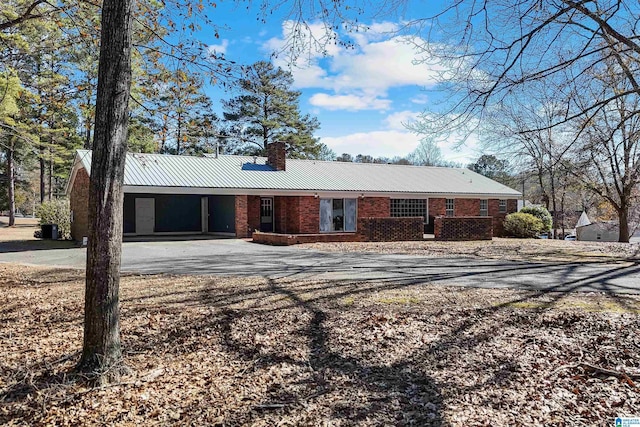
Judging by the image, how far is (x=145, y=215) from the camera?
22266 millimetres

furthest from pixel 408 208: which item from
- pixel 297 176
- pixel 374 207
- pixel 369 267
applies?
pixel 369 267

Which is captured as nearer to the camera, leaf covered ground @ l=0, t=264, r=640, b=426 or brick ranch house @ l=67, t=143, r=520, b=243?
leaf covered ground @ l=0, t=264, r=640, b=426

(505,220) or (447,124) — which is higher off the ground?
(447,124)

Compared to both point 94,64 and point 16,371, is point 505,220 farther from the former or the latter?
point 16,371

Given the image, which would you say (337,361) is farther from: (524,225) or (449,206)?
(449,206)

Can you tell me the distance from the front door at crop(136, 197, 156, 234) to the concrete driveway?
7174mm

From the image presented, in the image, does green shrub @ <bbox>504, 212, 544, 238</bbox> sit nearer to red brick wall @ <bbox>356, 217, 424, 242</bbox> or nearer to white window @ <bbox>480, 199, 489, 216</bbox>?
white window @ <bbox>480, 199, 489, 216</bbox>

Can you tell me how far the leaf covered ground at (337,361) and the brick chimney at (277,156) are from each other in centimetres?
1730

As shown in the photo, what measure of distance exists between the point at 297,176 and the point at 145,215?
25.6 feet

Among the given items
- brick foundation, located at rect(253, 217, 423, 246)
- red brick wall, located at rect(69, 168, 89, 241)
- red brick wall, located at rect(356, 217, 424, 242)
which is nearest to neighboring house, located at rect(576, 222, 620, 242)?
red brick wall, located at rect(356, 217, 424, 242)

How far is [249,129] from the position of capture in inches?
1500

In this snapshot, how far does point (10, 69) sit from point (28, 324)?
23.8ft

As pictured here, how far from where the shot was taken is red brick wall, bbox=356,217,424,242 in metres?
18.7

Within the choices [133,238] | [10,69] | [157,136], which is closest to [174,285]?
[157,136]
